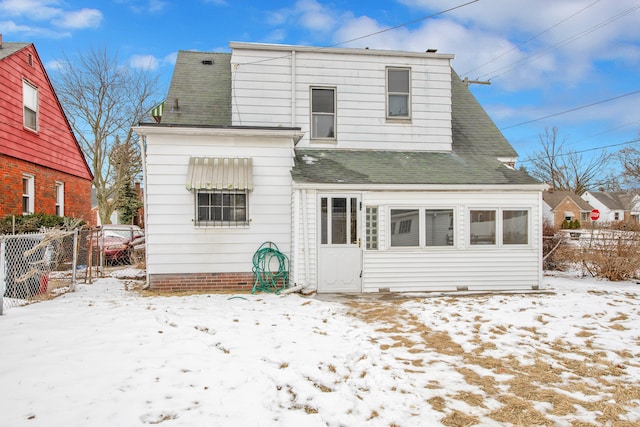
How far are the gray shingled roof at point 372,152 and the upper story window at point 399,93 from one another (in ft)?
3.69

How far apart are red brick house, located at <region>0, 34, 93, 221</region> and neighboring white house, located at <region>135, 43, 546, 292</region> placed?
226 inches

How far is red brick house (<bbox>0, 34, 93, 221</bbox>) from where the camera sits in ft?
39.3

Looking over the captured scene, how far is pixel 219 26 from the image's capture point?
45.8 ft

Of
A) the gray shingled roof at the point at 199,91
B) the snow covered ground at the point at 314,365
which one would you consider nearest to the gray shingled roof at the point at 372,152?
the gray shingled roof at the point at 199,91

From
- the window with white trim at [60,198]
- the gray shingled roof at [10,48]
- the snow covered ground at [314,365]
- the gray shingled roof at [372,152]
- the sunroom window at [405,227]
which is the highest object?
the gray shingled roof at [10,48]

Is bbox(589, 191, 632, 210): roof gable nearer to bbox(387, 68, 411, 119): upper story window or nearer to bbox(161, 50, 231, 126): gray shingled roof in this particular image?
bbox(387, 68, 411, 119): upper story window

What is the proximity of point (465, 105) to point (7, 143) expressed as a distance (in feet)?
45.9

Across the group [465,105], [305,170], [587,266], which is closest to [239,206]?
[305,170]

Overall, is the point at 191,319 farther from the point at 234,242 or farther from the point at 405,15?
the point at 405,15

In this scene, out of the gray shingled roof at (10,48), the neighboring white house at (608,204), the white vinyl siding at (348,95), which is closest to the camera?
the white vinyl siding at (348,95)

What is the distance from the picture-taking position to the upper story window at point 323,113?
10453 millimetres

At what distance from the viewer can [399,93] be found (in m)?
10.7

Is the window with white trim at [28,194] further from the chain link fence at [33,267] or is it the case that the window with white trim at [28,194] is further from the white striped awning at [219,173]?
the white striped awning at [219,173]

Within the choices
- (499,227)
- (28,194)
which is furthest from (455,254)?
(28,194)
